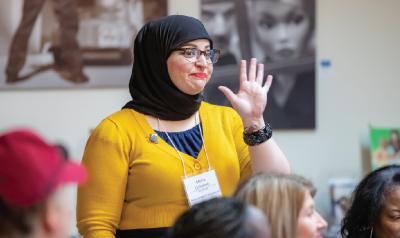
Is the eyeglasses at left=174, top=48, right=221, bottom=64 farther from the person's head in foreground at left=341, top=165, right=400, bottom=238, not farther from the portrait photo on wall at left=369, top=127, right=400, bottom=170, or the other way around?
the portrait photo on wall at left=369, top=127, right=400, bottom=170

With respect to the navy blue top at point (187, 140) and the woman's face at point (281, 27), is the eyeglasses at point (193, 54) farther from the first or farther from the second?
the woman's face at point (281, 27)

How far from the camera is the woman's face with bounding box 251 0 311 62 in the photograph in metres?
3.67

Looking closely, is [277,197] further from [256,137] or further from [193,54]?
[193,54]

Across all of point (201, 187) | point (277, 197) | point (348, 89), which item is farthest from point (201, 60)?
point (348, 89)

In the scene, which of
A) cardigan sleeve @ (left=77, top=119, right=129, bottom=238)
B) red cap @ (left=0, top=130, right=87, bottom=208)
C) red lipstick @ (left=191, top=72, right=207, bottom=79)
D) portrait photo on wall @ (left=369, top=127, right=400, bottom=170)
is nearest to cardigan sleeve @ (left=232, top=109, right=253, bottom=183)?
red lipstick @ (left=191, top=72, right=207, bottom=79)

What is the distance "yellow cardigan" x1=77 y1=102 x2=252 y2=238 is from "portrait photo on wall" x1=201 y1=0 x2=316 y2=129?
1592 mm

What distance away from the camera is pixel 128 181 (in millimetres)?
2041

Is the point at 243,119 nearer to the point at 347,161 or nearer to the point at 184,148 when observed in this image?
the point at 184,148

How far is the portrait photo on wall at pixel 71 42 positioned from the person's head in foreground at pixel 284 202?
2020 millimetres

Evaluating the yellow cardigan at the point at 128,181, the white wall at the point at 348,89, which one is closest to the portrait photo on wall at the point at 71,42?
the white wall at the point at 348,89

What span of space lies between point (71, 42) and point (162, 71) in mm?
1479

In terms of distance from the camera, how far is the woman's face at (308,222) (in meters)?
1.63

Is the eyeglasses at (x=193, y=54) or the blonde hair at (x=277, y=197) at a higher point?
the eyeglasses at (x=193, y=54)

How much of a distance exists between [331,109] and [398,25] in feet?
2.12
